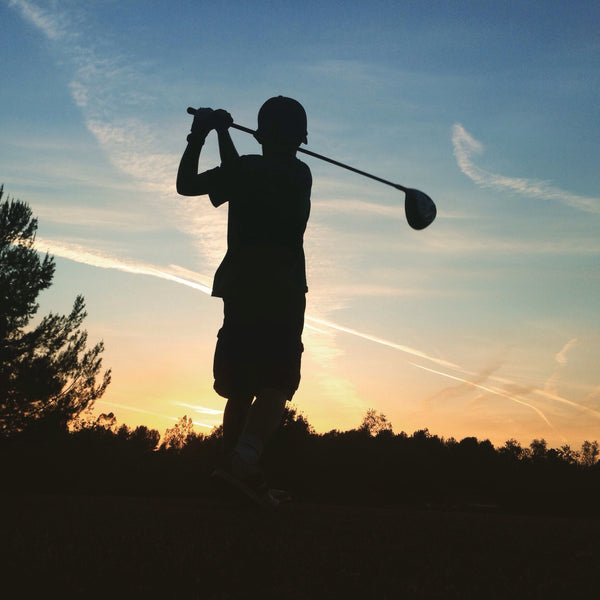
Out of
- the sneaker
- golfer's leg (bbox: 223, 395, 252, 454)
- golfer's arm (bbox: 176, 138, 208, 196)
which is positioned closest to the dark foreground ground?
the sneaker

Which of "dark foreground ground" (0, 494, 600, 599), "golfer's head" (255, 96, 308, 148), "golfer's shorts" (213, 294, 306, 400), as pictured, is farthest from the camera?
"golfer's head" (255, 96, 308, 148)

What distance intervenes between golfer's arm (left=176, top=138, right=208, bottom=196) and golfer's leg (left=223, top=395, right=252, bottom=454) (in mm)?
1529

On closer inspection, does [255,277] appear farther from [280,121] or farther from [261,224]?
[280,121]

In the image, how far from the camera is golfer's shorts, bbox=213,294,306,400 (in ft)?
13.9

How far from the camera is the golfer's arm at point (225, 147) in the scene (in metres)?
4.57

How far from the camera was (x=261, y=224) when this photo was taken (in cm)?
443

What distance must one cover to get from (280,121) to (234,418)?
223 centimetres

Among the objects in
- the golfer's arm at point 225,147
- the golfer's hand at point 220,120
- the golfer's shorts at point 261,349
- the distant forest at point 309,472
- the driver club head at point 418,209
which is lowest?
the distant forest at point 309,472

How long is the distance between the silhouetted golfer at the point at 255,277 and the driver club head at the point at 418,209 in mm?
1568

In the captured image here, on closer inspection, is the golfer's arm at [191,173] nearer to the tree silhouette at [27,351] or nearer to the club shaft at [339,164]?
the club shaft at [339,164]

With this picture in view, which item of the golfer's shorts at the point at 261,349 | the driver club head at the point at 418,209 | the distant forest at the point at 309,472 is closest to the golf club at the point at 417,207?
the driver club head at the point at 418,209

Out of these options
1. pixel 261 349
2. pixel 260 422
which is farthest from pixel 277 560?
pixel 261 349

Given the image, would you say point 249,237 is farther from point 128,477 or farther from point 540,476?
point 540,476

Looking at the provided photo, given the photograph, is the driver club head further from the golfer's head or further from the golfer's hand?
the golfer's hand
